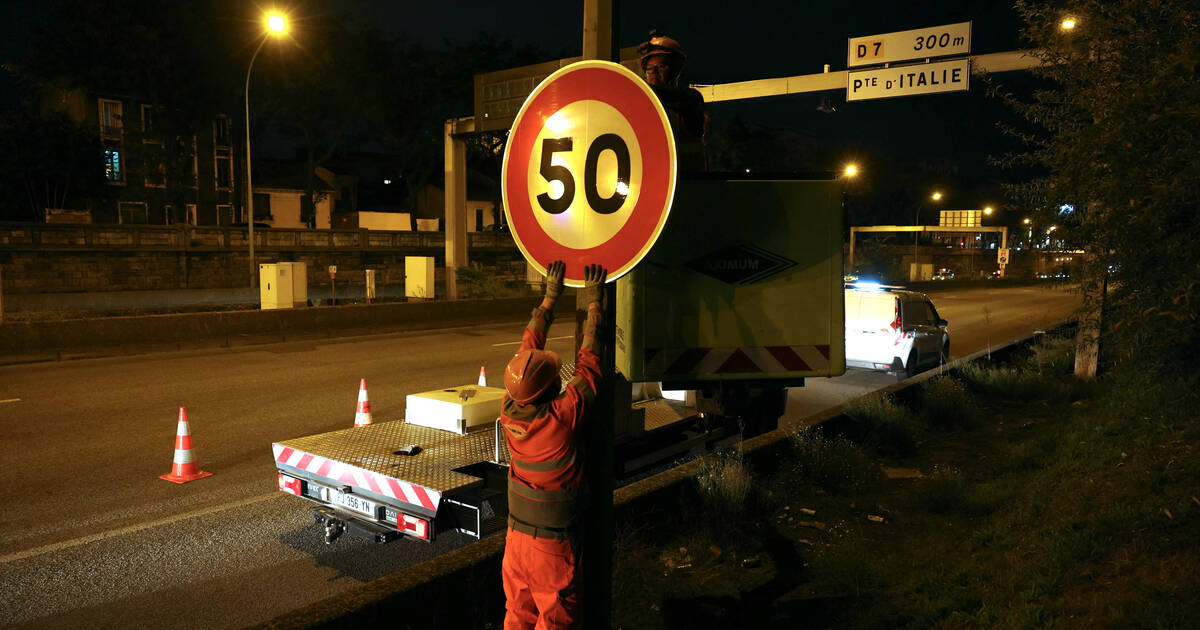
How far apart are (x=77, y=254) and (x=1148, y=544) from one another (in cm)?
3265

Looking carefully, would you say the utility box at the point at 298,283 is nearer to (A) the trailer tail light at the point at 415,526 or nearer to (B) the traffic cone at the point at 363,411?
(B) the traffic cone at the point at 363,411

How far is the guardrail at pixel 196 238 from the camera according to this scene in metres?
27.6

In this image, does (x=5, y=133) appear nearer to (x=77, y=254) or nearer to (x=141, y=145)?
(x=141, y=145)

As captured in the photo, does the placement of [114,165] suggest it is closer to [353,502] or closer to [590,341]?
[353,502]

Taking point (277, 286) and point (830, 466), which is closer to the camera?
point (830, 466)

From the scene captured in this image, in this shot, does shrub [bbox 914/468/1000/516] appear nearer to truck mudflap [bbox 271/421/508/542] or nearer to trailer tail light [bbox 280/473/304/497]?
truck mudflap [bbox 271/421/508/542]

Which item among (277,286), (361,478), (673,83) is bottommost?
(361,478)

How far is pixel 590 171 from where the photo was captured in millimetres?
2652

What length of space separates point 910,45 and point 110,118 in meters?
47.6

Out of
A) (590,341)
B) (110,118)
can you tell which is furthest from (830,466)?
(110,118)

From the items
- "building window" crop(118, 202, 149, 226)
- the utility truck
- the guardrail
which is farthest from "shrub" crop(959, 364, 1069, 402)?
"building window" crop(118, 202, 149, 226)

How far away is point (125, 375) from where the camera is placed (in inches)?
476

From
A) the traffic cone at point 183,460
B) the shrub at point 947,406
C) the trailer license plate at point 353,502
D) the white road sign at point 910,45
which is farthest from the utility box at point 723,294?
the white road sign at point 910,45

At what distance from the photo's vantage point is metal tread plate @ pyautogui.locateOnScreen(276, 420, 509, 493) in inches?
181
